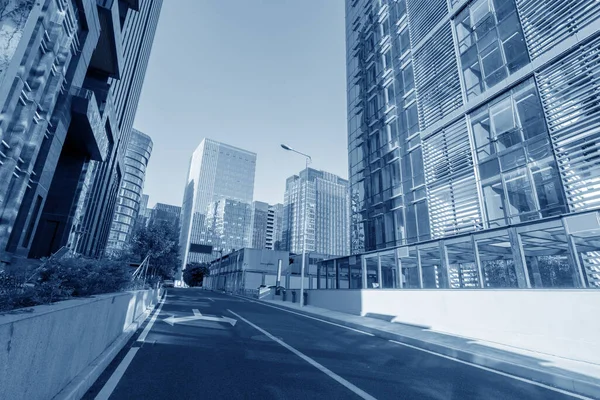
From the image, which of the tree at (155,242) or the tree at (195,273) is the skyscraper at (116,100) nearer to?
the tree at (155,242)

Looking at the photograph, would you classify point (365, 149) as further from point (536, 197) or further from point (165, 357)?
point (165, 357)

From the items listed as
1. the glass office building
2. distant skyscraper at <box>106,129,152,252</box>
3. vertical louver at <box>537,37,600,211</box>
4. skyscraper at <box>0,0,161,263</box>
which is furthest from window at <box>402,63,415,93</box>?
distant skyscraper at <box>106,129,152,252</box>

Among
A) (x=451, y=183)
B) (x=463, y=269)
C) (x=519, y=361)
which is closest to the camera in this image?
(x=519, y=361)

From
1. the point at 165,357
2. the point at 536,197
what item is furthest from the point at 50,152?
the point at 536,197

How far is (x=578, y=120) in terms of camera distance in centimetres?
1141

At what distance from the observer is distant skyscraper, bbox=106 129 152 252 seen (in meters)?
95.6

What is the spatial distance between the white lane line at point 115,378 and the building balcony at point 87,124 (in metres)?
18.8

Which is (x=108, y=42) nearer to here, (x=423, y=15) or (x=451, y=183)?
(x=423, y=15)

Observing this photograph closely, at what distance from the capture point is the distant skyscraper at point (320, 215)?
157750mm

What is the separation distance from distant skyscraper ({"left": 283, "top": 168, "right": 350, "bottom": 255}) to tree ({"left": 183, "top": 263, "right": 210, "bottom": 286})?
53.0 m

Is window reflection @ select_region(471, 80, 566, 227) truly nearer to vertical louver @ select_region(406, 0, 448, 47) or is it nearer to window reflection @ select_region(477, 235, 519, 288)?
window reflection @ select_region(477, 235, 519, 288)

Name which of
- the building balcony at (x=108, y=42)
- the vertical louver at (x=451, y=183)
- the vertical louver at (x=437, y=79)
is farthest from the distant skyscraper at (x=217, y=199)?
the vertical louver at (x=451, y=183)

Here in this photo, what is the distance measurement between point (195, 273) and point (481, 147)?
114383 millimetres

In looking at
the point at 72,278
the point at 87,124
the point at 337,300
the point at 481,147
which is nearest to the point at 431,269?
the point at 337,300
